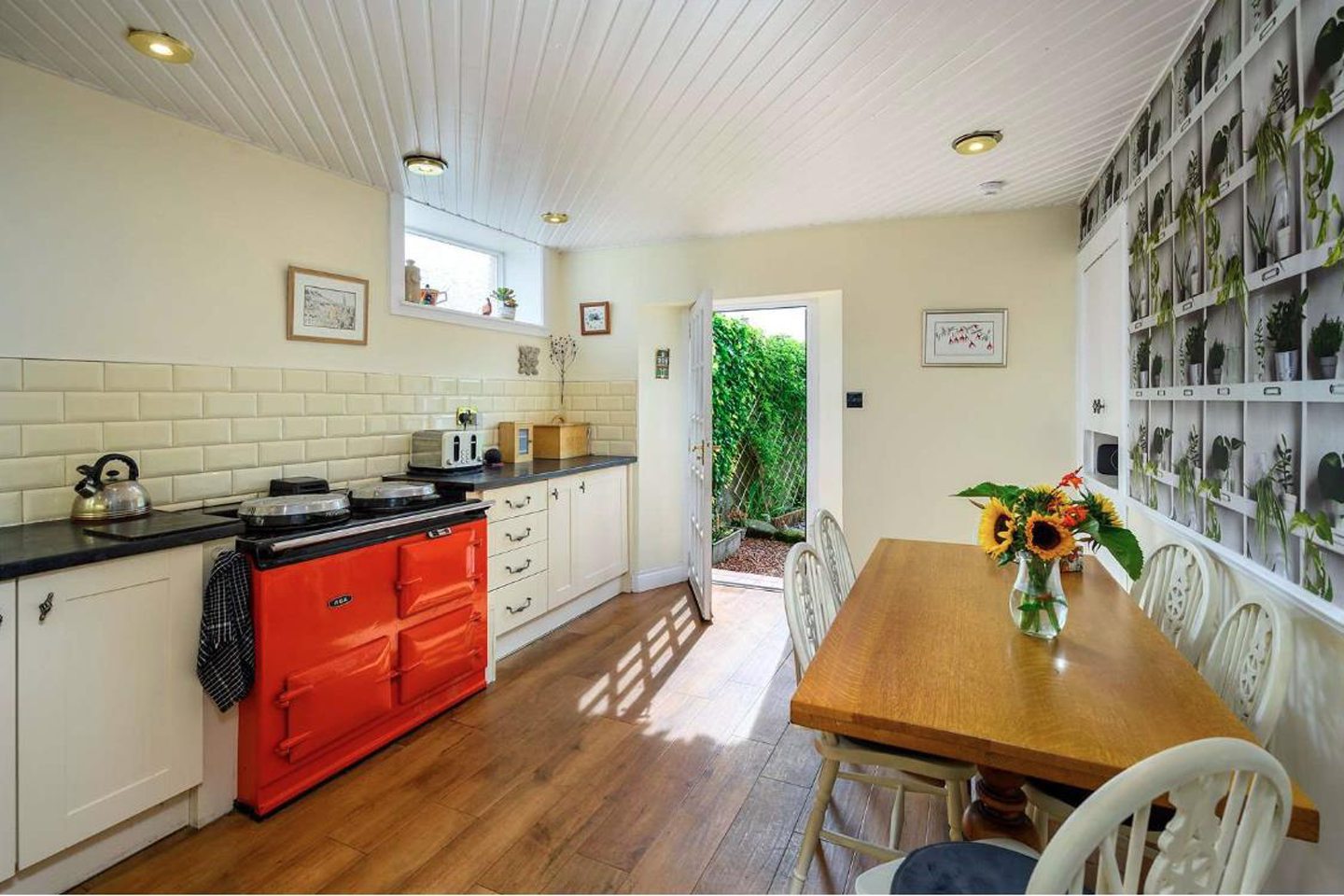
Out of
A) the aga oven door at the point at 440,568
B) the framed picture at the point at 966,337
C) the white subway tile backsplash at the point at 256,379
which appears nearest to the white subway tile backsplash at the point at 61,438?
the white subway tile backsplash at the point at 256,379

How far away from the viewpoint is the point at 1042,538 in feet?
4.65

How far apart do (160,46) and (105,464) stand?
4.35 ft

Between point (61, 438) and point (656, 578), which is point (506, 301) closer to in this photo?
point (656, 578)

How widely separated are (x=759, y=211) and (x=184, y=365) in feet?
9.13

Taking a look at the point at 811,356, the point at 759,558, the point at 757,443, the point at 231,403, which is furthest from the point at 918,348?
the point at 231,403

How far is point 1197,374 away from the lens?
179 centimetres

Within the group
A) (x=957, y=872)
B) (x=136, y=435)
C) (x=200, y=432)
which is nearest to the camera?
(x=957, y=872)

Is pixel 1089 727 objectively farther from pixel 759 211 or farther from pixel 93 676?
pixel 759 211

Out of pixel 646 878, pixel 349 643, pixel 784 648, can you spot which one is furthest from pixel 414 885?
pixel 784 648

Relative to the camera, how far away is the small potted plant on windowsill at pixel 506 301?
4.02 metres

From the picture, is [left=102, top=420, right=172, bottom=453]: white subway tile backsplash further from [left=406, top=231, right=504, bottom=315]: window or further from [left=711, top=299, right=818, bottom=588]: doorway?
[left=711, top=299, right=818, bottom=588]: doorway

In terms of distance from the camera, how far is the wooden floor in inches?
67.2

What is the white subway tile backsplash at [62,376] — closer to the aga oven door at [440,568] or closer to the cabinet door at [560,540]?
the aga oven door at [440,568]

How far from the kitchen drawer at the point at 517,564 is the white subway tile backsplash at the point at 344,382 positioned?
105 cm
